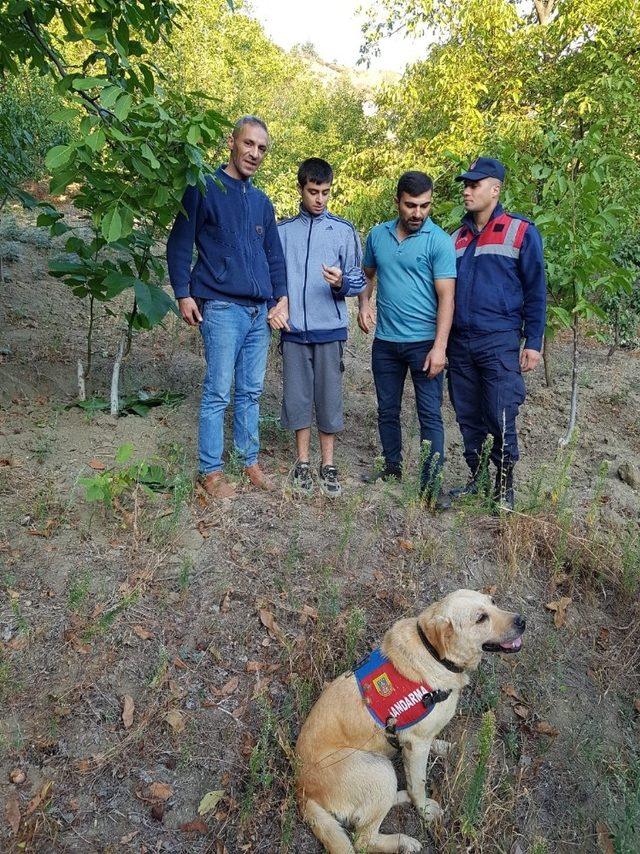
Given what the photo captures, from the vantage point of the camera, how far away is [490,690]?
2.82 m

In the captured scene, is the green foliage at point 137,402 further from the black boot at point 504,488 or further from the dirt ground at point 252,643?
the black boot at point 504,488

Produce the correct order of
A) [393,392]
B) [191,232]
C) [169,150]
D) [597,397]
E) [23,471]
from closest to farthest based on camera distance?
[169,150] → [191,232] → [23,471] → [393,392] → [597,397]

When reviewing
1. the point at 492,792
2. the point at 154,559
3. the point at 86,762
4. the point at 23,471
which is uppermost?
the point at 23,471

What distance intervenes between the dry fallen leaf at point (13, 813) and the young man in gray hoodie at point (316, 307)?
226cm

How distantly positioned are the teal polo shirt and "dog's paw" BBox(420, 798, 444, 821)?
2.57 m

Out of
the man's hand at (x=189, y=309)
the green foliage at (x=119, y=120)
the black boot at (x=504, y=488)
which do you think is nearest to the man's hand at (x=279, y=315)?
the man's hand at (x=189, y=309)

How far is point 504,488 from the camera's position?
395cm

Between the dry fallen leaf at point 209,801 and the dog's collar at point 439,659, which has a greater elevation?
the dog's collar at point 439,659

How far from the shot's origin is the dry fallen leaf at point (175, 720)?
8.36ft

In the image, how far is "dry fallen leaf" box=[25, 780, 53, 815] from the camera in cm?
220

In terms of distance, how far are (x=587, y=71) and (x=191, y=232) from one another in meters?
9.59

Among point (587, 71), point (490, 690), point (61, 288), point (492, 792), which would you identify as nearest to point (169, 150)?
point (490, 690)

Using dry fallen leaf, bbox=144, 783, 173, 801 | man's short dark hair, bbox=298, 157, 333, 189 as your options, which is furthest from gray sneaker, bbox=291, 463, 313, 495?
dry fallen leaf, bbox=144, 783, 173, 801

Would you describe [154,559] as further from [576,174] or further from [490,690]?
[576,174]
